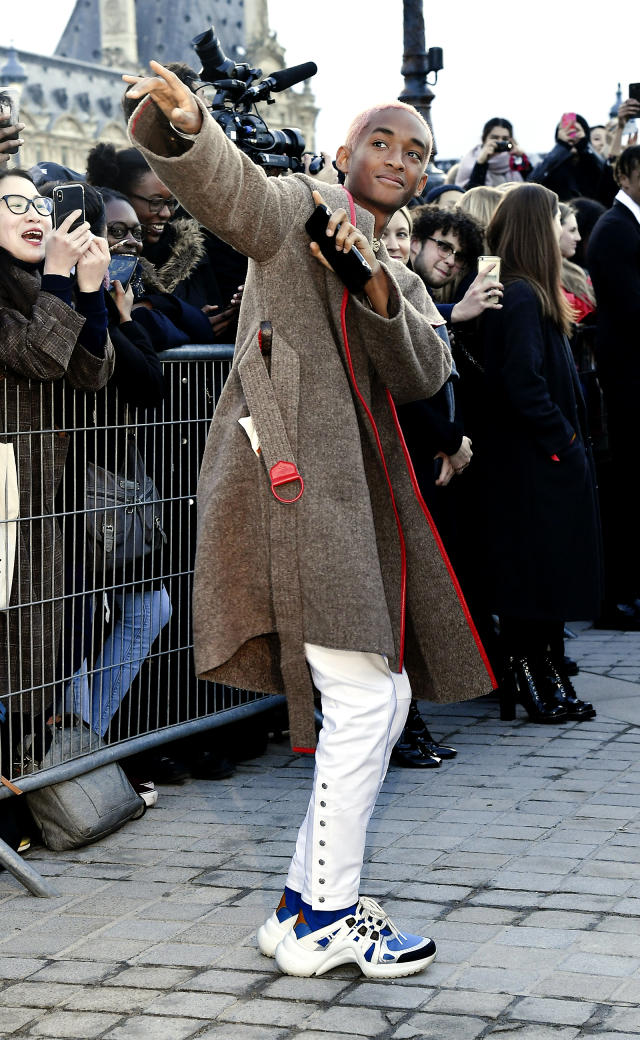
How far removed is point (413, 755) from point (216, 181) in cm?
297

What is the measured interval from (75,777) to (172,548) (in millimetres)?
886

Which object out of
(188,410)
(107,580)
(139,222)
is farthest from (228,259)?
(107,580)

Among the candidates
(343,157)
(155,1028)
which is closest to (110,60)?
(343,157)

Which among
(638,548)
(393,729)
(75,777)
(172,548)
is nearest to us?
(393,729)

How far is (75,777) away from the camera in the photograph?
4.73m

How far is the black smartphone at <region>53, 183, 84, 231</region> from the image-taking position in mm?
4461

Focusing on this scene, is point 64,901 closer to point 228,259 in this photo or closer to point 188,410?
point 188,410

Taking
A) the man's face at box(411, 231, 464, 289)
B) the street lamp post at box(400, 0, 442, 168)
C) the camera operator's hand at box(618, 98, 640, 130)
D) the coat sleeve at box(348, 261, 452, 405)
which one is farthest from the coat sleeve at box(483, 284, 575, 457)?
the street lamp post at box(400, 0, 442, 168)

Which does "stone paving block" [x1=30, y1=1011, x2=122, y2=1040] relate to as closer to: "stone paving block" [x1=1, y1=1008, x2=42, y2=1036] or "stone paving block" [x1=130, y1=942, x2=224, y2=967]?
"stone paving block" [x1=1, y1=1008, x2=42, y2=1036]

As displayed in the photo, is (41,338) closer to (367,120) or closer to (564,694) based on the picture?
(367,120)

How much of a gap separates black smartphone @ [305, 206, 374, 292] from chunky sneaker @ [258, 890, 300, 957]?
5.07 feet

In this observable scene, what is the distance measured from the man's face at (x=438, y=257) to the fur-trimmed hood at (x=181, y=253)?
1091 millimetres

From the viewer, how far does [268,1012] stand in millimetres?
3271

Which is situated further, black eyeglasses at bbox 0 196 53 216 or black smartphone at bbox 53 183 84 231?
black eyeglasses at bbox 0 196 53 216
